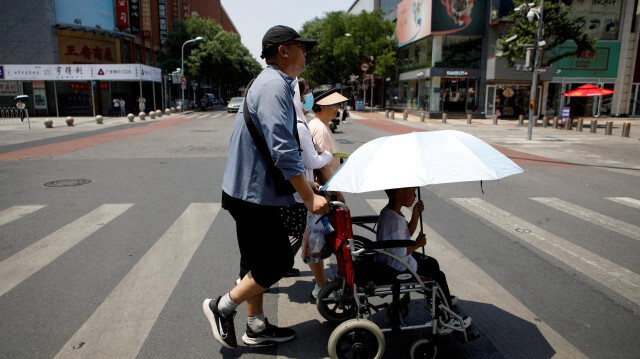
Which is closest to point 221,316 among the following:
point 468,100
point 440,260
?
point 440,260

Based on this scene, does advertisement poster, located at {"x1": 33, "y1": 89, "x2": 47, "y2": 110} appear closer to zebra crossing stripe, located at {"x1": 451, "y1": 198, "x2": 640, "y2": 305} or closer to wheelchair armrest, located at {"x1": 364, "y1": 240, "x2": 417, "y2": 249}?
zebra crossing stripe, located at {"x1": 451, "y1": 198, "x2": 640, "y2": 305}

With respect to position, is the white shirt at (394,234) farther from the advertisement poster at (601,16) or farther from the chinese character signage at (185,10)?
the chinese character signage at (185,10)

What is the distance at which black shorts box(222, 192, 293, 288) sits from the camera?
8.95 feet

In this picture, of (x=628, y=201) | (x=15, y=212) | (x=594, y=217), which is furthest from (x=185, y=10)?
(x=594, y=217)

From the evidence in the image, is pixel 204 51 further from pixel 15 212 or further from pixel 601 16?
pixel 15 212

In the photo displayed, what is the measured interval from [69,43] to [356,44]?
25.5 metres

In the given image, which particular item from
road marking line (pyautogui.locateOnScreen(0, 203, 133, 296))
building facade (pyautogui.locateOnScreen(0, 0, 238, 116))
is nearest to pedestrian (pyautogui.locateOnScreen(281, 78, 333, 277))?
road marking line (pyautogui.locateOnScreen(0, 203, 133, 296))

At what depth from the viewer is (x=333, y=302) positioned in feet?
10.6

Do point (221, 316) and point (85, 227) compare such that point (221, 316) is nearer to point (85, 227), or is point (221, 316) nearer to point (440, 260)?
point (440, 260)

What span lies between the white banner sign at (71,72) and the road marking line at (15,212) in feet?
89.7

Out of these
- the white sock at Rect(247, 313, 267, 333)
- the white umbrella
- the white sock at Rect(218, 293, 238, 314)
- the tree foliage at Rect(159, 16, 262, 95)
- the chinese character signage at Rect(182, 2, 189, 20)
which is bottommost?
the white sock at Rect(247, 313, 267, 333)

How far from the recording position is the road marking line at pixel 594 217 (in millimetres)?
5719

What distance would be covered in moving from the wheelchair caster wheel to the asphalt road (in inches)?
7.8

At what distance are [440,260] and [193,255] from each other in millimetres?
2636
